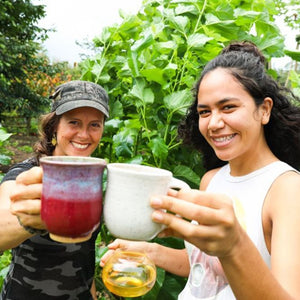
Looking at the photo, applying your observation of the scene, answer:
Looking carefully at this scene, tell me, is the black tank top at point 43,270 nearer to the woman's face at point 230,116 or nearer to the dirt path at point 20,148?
the woman's face at point 230,116

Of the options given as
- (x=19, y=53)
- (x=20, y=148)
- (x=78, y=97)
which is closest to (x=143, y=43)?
(x=78, y=97)

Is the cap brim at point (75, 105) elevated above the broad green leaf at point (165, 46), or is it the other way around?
the broad green leaf at point (165, 46)

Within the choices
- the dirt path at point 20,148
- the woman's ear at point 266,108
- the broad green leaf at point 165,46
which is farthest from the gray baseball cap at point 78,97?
the dirt path at point 20,148

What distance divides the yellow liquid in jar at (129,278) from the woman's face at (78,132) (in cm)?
59

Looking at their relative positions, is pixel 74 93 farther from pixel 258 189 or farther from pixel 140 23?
pixel 258 189

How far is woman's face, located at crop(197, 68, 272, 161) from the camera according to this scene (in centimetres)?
108

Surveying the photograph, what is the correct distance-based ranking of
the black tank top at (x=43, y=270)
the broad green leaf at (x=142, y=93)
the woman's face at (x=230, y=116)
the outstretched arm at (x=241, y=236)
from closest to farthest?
1. the outstretched arm at (x=241, y=236)
2. the woman's face at (x=230, y=116)
3. the black tank top at (x=43, y=270)
4. the broad green leaf at (x=142, y=93)

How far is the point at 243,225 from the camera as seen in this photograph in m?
1.01

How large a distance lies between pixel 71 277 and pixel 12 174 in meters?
0.55

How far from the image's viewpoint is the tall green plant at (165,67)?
1.45m

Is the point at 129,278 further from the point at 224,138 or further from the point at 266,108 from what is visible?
the point at 266,108

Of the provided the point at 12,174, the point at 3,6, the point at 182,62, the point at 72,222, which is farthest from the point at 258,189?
the point at 3,6

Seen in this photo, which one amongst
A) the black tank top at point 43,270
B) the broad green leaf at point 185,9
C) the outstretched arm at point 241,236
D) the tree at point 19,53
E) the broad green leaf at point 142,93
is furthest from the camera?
the tree at point 19,53

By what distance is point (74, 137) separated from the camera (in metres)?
1.41
